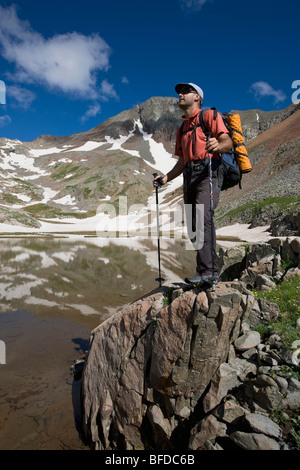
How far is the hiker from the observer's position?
456cm

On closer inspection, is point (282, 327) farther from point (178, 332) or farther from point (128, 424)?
point (128, 424)

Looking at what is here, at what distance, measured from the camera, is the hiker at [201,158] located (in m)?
4.56

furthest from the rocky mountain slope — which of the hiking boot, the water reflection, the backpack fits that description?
the hiking boot

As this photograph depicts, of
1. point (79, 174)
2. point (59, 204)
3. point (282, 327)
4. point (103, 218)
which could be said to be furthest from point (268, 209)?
point (79, 174)

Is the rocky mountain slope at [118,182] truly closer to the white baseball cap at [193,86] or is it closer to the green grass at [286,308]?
the green grass at [286,308]

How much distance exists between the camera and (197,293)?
4.93 metres

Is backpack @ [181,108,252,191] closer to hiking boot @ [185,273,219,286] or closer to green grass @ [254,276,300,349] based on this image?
hiking boot @ [185,273,219,286]

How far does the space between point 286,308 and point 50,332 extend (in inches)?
345

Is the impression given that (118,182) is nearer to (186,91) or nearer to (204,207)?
(186,91)

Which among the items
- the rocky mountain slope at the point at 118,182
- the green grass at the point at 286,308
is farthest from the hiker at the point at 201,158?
the rocky mountain slope at the point at 118,182

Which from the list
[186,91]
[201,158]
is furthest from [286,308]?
[186,91]

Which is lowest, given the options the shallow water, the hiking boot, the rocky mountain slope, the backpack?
the shallow water

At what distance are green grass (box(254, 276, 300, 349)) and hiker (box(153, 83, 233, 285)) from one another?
1.46 m

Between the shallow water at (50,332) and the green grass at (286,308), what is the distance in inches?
183
